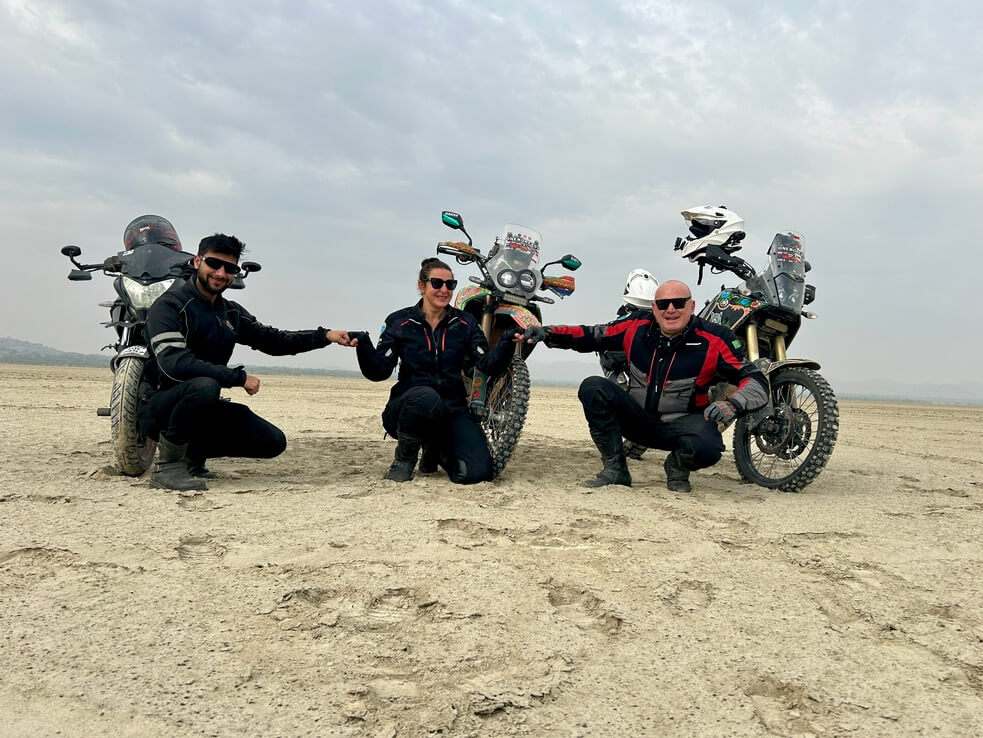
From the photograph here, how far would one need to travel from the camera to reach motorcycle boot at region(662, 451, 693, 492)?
3844mm

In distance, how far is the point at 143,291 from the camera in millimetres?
3906

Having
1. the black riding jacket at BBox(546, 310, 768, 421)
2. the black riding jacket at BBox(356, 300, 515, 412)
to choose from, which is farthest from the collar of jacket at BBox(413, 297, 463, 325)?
the black riding jacket at BBox(546, 310, 768, 421)

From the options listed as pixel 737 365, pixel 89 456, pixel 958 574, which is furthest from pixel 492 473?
pixel 89 456

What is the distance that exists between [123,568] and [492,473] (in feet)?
6.93

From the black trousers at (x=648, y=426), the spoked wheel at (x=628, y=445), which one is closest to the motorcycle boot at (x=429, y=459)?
the black trousers at (x=648, y=426)

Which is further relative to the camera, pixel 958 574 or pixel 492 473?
pixel 492 473

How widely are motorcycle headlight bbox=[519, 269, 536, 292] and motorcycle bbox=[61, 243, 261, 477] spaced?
187cm

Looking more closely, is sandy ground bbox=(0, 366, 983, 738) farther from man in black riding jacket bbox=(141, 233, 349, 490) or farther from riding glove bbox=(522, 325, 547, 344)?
riding glove bbox=(522, 325, 547, 344)

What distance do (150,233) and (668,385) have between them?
146 inches

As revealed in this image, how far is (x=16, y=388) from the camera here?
35.8 ft

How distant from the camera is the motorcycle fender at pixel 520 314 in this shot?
174 inches

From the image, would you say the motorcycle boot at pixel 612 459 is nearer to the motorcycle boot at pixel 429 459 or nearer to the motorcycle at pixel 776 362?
the motorcycle at pixel 776 362

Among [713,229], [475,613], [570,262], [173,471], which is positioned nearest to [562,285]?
[570,262]

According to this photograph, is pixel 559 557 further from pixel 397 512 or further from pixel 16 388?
pixel 16 388
